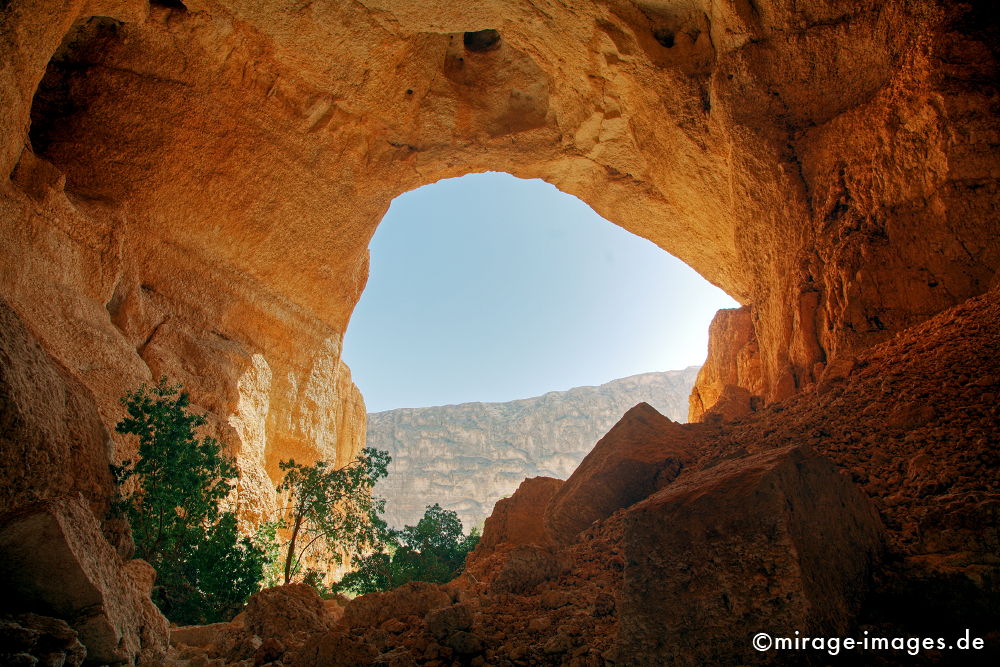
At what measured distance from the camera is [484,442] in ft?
288

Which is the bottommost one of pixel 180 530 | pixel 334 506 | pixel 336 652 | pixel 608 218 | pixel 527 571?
pixel 336 652

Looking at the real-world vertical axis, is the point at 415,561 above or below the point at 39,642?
above

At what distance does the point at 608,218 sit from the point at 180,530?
1241 centimetres

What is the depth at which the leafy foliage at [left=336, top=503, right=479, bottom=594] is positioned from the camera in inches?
421

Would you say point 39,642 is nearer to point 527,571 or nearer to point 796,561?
point 527,571

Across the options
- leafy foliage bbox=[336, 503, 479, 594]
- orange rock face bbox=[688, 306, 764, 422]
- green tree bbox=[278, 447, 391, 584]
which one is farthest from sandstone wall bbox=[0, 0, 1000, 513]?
leafy foliage bbox=[336, 503, 479, 594]

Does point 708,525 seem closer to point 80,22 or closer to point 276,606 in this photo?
point 276,606

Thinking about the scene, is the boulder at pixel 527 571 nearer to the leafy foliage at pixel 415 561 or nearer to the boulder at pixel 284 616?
the boulder at pixel 284 616

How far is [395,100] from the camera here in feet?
45.4

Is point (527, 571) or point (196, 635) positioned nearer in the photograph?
point (196, 635)

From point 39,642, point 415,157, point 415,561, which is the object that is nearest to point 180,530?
point 415,561

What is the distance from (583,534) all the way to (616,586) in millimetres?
1675

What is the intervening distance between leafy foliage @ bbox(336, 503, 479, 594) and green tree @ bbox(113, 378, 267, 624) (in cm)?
290

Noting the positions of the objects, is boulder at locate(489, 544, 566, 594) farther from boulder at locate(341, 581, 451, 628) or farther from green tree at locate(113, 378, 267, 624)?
green tree at locate(113, 378, 267, 624)
